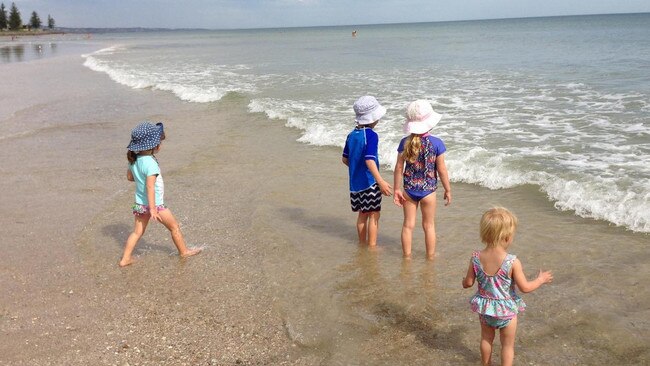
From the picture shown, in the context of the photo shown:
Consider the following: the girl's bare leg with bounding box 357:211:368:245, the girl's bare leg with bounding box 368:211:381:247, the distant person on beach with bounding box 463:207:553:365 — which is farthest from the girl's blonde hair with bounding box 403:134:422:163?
the distant person on beach with bounding box 463:207:553:365

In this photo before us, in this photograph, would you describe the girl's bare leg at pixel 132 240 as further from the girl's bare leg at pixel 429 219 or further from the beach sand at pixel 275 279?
the girl's bare leg at pixel 429 219

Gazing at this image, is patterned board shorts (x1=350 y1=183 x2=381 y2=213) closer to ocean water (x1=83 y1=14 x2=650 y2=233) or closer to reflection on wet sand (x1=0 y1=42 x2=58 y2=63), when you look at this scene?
ocean water (x1=83 y1=14 x2=650 y2=233)

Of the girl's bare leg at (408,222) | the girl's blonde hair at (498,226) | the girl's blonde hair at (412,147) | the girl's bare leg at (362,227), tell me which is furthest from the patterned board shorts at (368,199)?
the girl's blonde hair at (498,226)

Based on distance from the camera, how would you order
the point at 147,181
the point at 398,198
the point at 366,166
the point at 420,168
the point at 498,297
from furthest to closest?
the point at 366,166 → the point at 147,181 → the point at 398,198 → the point at 420,168 → the point at 498,297

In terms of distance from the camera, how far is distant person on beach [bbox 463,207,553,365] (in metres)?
3.23

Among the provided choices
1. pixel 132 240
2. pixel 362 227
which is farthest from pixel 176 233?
pixel 362 227

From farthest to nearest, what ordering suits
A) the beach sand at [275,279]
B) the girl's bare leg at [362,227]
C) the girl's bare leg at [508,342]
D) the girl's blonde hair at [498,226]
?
the girl's bare leg at [362,227] → the beach sand at [275,279] → the girl's bare leg at [508,342] → the girl's blonde hair at [498,226]

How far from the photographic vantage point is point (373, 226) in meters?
5.56

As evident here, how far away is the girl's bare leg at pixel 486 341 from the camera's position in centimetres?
A: 345

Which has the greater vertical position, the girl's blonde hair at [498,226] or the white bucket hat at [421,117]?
the white bucket hat at [421,117]

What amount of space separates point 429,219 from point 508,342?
73.9 inches

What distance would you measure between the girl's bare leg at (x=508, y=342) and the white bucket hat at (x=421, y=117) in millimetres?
1959

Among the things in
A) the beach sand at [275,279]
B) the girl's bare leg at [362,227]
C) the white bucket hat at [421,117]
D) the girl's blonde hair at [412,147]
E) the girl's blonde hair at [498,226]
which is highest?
the white bucket hat at [421,117]

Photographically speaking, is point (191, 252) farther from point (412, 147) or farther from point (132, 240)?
point (412, 147)
